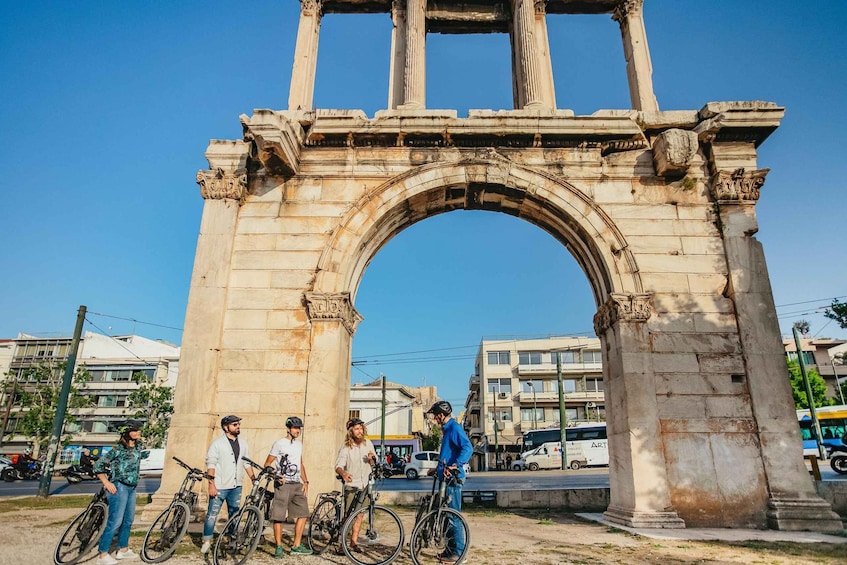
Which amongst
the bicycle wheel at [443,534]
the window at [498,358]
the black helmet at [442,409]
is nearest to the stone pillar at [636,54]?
the black helmet at [442,409]

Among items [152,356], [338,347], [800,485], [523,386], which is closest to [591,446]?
[523,386]

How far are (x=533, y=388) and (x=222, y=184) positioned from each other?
45.2 m

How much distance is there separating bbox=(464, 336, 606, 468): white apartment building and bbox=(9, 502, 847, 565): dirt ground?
4239 centimetres

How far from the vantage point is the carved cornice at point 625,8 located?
13039 mm

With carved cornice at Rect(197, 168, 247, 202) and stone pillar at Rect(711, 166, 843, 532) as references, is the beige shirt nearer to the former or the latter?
carved cornice at Rect(197, 168, 247, 202)

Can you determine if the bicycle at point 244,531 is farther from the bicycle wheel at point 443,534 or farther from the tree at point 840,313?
the tree at point 840,313

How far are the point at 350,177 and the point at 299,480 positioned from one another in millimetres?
6465

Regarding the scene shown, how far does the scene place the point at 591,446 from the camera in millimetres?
36000

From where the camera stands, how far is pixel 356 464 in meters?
6.77

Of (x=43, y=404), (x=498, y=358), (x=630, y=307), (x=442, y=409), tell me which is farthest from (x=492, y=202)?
(x=498, y=358)

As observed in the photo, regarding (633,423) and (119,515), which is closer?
(119,515)

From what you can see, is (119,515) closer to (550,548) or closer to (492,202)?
(550,548)

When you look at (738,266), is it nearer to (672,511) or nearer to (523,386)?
(672,511)

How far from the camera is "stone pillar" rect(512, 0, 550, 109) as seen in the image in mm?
11688
